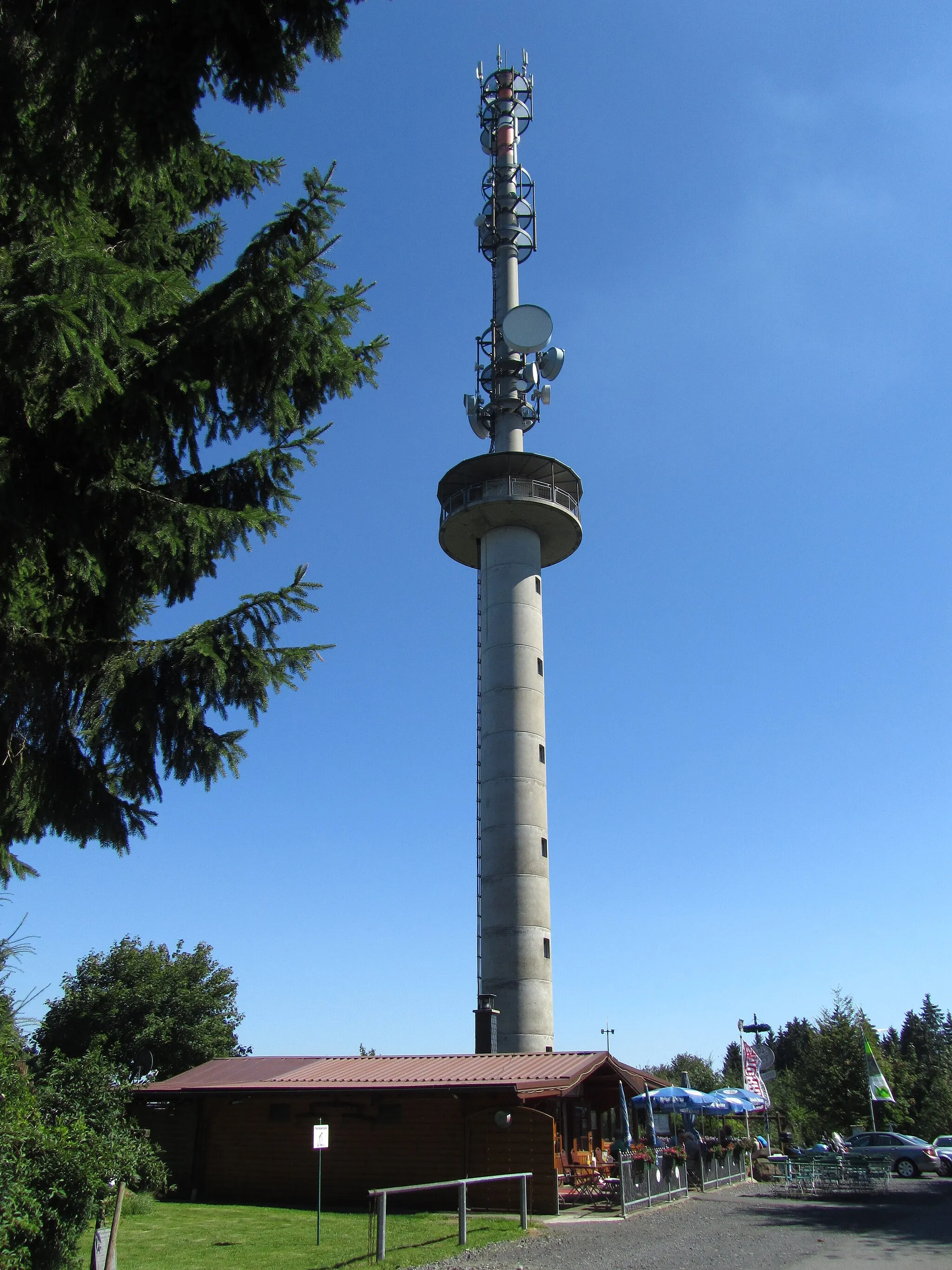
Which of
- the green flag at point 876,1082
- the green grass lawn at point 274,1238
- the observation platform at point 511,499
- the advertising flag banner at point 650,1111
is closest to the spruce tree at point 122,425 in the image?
the green grass lawn at point 274,1238

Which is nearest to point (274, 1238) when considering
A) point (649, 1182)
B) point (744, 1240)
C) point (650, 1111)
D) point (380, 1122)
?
point (380, 1122)

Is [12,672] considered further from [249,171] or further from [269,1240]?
[269,1240]

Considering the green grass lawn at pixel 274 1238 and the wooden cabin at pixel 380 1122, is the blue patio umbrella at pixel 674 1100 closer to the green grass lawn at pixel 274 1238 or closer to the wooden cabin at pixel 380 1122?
the wooden cabin at pixel 380 1122

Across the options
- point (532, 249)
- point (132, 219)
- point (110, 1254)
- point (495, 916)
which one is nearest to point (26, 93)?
point (132, 219)

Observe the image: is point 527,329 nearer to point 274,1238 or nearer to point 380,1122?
point 380,1122

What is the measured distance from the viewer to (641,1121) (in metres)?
28.2

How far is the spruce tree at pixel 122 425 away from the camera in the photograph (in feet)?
24.0

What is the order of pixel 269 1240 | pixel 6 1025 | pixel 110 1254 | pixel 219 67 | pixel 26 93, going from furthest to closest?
pixel 269 1240 → pixel 110 1254 → pixel 6 1025 → pixel 26 93 → pixel 219 67

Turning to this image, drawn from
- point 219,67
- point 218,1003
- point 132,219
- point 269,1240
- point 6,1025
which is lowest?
point 269,1240

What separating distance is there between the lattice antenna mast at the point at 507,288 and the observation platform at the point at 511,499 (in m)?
1.43

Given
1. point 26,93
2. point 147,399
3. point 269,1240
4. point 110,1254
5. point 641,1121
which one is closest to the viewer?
point 26,93

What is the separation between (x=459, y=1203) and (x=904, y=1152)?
21.5m

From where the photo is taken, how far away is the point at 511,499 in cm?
3438

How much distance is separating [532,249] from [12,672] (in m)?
36.4
